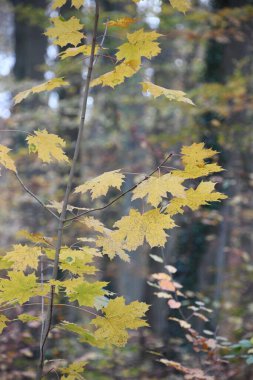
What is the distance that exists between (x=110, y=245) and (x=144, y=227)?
227 mm

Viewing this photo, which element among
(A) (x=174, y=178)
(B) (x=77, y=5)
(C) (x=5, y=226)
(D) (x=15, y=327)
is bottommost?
(C) (x=5, y=226)

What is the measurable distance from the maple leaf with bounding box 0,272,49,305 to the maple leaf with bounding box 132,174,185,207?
62cm

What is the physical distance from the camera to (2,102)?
1095 cm

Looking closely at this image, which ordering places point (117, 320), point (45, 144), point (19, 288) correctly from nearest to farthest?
point (19, 288), point (117, 320), point (45, 144)

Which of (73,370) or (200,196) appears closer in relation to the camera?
(200,196)

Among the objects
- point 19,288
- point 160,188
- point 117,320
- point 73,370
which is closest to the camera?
point 160,188

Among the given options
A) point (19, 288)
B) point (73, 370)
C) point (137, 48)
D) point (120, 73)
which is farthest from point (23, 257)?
point (137, 48)

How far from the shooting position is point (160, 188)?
79.0 inches

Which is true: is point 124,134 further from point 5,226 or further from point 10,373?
point 10,373

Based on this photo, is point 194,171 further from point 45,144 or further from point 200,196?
point 45,144

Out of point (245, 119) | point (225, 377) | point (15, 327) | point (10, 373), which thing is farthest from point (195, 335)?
point (245, 119)

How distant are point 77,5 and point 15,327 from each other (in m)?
3.72

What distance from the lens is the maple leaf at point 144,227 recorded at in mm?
2096

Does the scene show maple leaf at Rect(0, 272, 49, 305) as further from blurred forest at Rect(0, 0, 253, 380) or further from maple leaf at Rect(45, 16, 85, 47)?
blurred forest at Rect(0, 0, 253, 380)
